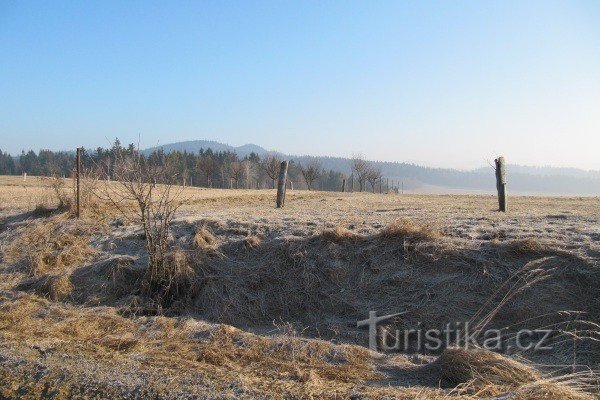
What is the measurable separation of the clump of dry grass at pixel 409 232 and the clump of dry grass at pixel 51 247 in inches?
215

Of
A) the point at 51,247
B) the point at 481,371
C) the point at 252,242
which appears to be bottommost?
the point at 481,371

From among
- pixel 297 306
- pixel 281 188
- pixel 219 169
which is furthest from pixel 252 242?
pixel 219 169

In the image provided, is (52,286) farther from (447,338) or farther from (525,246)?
(525,246)

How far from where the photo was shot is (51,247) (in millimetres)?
8250

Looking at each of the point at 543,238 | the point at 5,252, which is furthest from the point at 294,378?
the point at 5,252

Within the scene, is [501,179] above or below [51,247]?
above

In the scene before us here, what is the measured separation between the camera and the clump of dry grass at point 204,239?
7371 mm

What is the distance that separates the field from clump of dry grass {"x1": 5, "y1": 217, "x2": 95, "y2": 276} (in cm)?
4

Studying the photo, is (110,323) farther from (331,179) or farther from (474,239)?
(331,179)

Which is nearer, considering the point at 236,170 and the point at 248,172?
the point at 236,170

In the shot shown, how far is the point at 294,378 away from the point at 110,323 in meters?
2.91

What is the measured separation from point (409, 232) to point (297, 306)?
214cm

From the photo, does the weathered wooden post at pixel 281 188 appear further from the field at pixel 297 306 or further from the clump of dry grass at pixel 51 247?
the clump of dry grass at pixel 51 247

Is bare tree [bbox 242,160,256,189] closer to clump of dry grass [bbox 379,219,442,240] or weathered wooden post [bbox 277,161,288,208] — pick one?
weathered wooden post [bbox 277,161,288,208]
